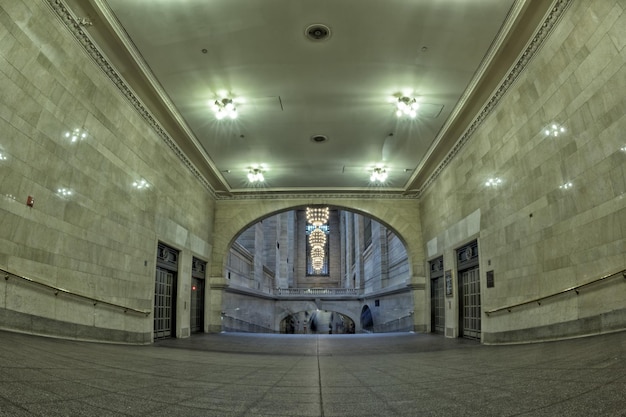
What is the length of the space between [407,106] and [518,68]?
90.6 inches

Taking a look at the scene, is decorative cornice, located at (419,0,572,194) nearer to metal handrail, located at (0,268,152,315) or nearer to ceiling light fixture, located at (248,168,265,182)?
ceiling light fixture, located at (248,168,265,182)

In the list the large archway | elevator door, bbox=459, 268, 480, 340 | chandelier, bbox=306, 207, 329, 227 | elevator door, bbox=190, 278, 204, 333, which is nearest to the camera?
elevator door, bbox=459, 268, 480, 340

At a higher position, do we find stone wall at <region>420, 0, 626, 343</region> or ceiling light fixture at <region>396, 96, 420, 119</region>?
ceiling light fixture at <region>396, 96, 420, 119</region>

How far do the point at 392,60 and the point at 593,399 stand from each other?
6545 mm

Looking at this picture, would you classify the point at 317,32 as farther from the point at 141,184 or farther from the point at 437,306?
the point at 437,306

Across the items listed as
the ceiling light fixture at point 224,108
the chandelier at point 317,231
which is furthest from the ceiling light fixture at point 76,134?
the chandelier at point 317,231

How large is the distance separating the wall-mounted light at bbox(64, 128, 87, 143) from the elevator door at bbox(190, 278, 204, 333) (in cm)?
754

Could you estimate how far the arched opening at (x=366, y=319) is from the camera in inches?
1131

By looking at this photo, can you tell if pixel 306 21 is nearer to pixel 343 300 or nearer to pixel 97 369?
pixel 97 369

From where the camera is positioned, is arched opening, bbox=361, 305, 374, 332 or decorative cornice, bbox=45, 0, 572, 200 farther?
arched opening, bbox=361, 305, 374, 332

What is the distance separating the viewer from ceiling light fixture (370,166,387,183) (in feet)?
43.8

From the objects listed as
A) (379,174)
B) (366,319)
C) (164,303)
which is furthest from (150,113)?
(366,319)

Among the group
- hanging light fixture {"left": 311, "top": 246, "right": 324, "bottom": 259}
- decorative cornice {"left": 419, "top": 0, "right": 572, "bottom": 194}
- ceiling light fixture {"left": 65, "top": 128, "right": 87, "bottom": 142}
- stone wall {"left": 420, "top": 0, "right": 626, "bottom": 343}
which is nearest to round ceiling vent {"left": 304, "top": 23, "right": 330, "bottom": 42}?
decorative cornice {"left": 419, "top": 0, "right": 572, "bottom": 194}

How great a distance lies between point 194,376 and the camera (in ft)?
13.3
